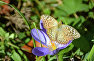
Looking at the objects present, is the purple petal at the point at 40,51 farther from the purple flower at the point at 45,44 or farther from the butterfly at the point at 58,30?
the butterfly at the point at 58,30

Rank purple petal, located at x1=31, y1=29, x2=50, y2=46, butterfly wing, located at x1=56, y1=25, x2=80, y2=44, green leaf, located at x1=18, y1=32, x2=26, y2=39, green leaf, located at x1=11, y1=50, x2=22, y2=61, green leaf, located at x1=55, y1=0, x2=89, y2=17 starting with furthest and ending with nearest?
green leaf, located at x1=55, y1=0, x2=89, y2=17 < green leaf, located at x1=18, y1=32, x2=26, y2=39 < green leaf, located at x1=11, y1=50, x2=22, y2=61 < purple petal, located at x1=31, y1=29, x2=50, y2=46 < butterfly wing, located at x1=56, y1=25, x2=80, y2=44

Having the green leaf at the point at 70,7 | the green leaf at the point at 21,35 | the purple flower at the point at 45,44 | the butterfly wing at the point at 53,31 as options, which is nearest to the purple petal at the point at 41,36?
the purple flower at the point at 45,44

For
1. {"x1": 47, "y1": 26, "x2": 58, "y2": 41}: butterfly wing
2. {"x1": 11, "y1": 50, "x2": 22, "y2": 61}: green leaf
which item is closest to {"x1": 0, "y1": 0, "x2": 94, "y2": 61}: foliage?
{"x1": 11, "y1": 50, "x2": 22, "y2": 61}: green leaf

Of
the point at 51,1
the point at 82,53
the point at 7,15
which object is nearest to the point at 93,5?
the point at 51,1

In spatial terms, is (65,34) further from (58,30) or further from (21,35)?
(21,35)

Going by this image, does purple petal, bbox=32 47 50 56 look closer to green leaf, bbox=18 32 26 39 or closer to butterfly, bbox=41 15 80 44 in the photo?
butterfly, bbox=41 15 80 44

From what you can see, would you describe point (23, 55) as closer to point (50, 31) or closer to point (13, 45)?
point (13, 45)

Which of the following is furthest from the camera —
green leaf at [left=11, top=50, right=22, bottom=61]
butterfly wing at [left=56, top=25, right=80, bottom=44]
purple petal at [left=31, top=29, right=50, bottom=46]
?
green leaf at [left=11, top=50, right=22, bottom=61]
